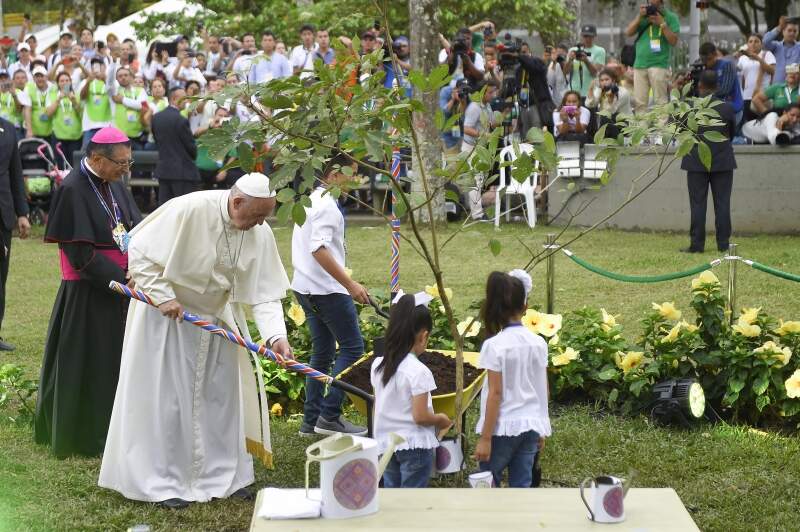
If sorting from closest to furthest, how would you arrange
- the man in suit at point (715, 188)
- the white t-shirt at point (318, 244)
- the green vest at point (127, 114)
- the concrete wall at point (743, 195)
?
the white t-shirt at point (318, 244) → the man in suit at point (715, 188) → the concrete wall at point (743, 195) → the green vest at point (127, 114)

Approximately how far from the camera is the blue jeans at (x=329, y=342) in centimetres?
731

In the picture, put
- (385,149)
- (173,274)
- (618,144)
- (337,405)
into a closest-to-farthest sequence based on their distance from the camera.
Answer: (385,149) → (618,144) → (173,274) → (337,405)

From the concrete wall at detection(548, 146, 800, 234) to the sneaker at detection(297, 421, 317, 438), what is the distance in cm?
820

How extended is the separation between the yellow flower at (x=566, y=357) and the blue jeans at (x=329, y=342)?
134 cm

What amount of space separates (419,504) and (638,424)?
11.6 ft

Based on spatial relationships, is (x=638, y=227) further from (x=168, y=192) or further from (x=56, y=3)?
(x=56, y=3)

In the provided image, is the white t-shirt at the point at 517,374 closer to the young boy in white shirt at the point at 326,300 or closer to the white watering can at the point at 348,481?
the white watering can at the point at 348,481

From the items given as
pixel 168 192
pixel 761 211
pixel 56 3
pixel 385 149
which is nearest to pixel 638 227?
pixel 761 211

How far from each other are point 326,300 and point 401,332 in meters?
1.90

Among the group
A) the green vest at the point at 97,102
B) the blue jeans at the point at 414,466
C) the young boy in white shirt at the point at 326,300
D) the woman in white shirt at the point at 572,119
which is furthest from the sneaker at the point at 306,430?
the green vest at the point at 97,102

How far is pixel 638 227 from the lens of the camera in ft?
52.0

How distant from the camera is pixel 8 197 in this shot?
10141 millimetres

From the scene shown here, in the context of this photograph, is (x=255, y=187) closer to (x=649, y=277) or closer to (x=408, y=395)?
(x=408, y=395)

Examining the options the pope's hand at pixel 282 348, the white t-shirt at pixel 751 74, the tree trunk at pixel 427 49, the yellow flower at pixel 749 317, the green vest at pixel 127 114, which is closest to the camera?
the pope's hand at pixel 282 348
